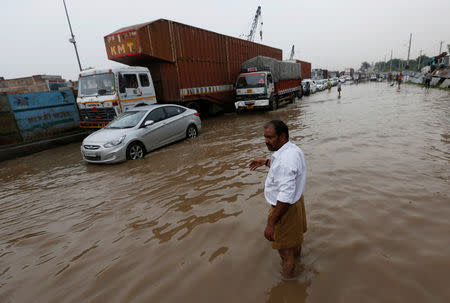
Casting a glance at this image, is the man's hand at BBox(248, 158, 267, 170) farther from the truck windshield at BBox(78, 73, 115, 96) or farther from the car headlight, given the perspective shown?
the truck windshield at BBox(78, 73, 115, 96)

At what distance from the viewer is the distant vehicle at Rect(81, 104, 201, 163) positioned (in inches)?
242

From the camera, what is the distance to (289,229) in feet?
6.53

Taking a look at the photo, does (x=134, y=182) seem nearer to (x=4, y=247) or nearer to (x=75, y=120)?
(x=4, y=247)

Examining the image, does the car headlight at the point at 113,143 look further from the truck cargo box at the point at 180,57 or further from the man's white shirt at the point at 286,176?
the man's white shirt at the point at 286,176

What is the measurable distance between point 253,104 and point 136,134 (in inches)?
326

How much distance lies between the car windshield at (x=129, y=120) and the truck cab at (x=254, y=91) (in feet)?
24.2

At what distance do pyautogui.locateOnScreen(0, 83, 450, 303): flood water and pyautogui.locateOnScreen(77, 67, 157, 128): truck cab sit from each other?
11.4 feet

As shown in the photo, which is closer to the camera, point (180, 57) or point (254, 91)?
point (180, 57)

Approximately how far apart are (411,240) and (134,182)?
4.50 metres

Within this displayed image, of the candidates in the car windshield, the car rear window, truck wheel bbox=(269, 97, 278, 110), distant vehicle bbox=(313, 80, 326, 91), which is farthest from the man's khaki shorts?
distant vehicle bbox=(313, 80, 326, 91)

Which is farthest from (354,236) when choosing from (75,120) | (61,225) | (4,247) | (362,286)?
(75,120)

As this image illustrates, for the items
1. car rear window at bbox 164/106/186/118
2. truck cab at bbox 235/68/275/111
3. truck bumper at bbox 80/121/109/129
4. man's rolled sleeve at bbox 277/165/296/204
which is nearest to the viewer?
man's rolled sleeve at bbox 277/165/296/204

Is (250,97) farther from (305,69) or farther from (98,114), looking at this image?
(305,69)

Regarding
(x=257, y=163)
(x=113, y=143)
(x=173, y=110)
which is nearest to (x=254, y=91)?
(x=173, y=110)
